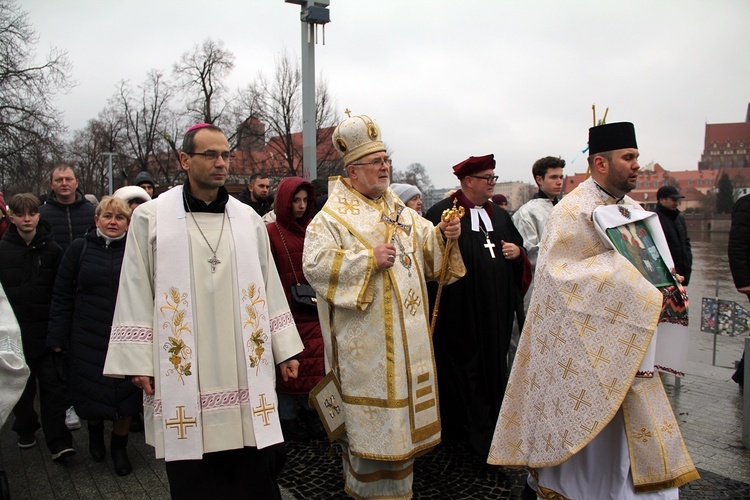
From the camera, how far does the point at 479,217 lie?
15.4ft

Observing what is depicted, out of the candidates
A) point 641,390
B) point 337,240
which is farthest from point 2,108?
point 641,390

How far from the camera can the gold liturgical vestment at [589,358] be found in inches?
121

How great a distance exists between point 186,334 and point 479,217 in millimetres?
2721

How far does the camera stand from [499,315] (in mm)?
4570

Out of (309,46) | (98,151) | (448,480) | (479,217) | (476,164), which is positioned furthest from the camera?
(98,151)

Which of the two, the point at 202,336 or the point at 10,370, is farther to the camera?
the point at 202,336

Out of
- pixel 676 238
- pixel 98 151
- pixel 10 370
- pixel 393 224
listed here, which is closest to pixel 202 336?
pixel 10 370

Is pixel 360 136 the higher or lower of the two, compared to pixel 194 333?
higher

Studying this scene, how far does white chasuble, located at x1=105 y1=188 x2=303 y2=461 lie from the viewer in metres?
2.72

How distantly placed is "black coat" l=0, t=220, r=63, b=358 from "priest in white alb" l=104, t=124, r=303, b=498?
236 centimetres

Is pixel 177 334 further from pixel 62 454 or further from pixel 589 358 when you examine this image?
pixel 62 454

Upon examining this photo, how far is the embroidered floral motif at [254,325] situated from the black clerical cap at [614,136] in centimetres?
223

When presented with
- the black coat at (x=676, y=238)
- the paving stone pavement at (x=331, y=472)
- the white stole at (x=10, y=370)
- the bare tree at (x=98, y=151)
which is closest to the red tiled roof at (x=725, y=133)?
the bare tree at (x=98, y=151)

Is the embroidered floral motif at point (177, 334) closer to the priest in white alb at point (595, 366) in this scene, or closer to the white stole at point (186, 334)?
the white stole at point (186, 334)
